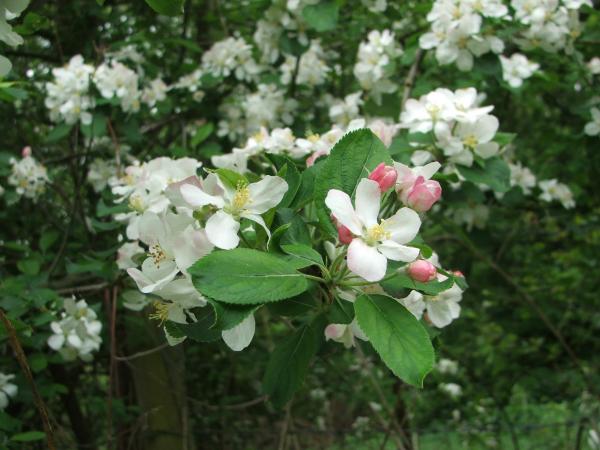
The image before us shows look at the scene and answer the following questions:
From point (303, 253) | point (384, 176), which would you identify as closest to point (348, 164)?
point (384, 176)

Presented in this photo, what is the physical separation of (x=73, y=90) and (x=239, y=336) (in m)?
1.74

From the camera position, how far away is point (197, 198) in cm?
110

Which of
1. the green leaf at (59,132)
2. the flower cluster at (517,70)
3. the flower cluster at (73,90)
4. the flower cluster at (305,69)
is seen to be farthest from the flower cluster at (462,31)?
the green leaf at (59,132)

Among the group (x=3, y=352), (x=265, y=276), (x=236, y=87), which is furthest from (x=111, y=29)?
(x=265, y=276)

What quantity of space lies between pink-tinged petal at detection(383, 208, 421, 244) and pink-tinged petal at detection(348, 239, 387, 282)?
0.08 metres

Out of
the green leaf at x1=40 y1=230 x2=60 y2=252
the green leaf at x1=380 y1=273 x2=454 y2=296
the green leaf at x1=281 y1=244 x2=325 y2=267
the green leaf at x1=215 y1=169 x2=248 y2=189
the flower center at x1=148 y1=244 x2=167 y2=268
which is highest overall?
the green leaf at x1=215 y1=169 x2=248 y2=189

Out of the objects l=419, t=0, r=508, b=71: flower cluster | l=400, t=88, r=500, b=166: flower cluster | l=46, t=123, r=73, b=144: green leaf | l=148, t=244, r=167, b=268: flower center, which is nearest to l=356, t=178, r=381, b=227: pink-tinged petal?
l=148, t=244, r=167, b=268: flower center

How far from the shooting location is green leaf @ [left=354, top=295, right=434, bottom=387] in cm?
96

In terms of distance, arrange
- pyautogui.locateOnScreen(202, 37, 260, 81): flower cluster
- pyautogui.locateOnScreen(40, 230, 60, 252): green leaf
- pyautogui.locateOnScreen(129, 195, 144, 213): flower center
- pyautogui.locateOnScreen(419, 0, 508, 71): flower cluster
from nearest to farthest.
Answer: pyautogui.locateOnScreen(129, 195, 144, 213): flower center < pyautogui.locateOnScreen(419, 0, 508, 71): flower cluster < pyautogui.locateOnScreen(40, 230, 60, 252): green leaf < pyautogui.locateOnScreen(202, 37, 260, 81): flower cluster

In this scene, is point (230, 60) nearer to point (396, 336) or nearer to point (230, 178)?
point (230, 178)

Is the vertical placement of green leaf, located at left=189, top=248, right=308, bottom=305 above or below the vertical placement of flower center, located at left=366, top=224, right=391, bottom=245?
below

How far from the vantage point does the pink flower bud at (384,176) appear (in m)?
1.06

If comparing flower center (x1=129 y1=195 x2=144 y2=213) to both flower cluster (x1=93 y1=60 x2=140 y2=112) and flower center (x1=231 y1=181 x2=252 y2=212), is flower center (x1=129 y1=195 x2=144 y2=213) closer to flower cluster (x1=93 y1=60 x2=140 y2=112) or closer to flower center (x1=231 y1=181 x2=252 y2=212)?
flower center (x1=231 y1=181 x2=252 y2=212)

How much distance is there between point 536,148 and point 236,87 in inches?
78.9
